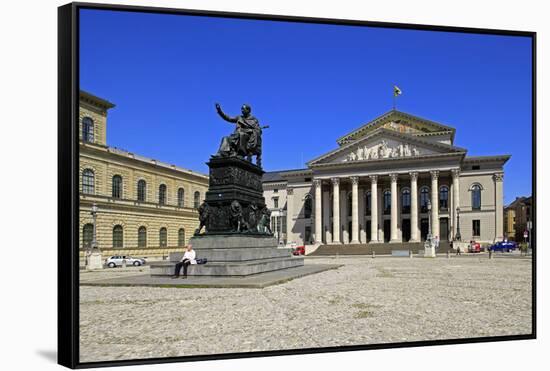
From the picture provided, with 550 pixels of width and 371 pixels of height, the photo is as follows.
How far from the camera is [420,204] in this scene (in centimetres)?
7381

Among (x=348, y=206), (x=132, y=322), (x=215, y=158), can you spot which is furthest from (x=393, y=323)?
(x=348, y=206)

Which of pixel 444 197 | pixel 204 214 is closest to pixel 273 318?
pixel 204 214

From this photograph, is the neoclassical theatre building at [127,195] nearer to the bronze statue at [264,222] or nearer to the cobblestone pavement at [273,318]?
the cobblestone pavement at [273,318]

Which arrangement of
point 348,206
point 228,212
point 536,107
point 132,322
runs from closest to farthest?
point 132,322, point 536,107, point 228,212, point 348,206

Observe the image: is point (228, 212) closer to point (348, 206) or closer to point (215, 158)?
point (215, 158)

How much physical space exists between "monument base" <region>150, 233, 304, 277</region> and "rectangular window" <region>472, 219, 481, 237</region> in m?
56.4

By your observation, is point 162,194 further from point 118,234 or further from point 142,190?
point 118,234

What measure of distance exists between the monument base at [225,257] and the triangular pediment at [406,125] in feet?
181

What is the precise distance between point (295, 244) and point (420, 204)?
2156 centimetres

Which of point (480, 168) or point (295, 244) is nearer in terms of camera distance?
point (480, 168)

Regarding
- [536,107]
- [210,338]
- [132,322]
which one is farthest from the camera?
[536,107]

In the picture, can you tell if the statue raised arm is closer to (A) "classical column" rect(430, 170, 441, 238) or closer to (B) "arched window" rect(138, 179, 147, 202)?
(B) "arched window" rect(138, 179, 147, 202)

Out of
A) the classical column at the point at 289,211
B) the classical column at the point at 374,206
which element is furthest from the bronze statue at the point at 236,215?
the classical column at the point at 289,211

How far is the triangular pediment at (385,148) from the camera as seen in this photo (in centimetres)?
6844
